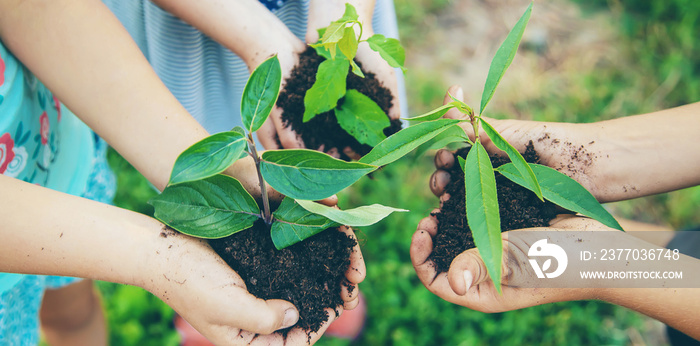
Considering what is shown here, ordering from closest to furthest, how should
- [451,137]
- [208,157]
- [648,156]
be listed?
[208,157] < [451,137] < [648,156]

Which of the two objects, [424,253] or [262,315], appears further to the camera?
[424,253]

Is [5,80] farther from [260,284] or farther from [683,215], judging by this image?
[683,215]

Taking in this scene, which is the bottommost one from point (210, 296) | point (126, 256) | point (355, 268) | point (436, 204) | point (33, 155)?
point (33, 155)

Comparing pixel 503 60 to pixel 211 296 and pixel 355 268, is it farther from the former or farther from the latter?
pixel 211 296

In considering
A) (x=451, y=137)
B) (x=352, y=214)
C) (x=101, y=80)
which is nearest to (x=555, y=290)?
(x=451, y=137)

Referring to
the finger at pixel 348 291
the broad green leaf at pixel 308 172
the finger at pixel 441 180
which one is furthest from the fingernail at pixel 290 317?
the finger at pixel 441 180

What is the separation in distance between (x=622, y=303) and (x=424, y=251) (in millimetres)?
502

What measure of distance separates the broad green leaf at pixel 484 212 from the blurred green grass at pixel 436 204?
45 cm

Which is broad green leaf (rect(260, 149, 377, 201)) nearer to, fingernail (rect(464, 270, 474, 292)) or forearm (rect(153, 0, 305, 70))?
fingernail (rect(464, 270, 474, 292))

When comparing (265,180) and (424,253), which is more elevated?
(424,253)

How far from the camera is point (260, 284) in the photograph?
3.21 ft

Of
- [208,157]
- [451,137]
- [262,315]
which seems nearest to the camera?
[208,157]

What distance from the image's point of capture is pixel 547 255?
102cm

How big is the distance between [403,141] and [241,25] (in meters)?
0.69
